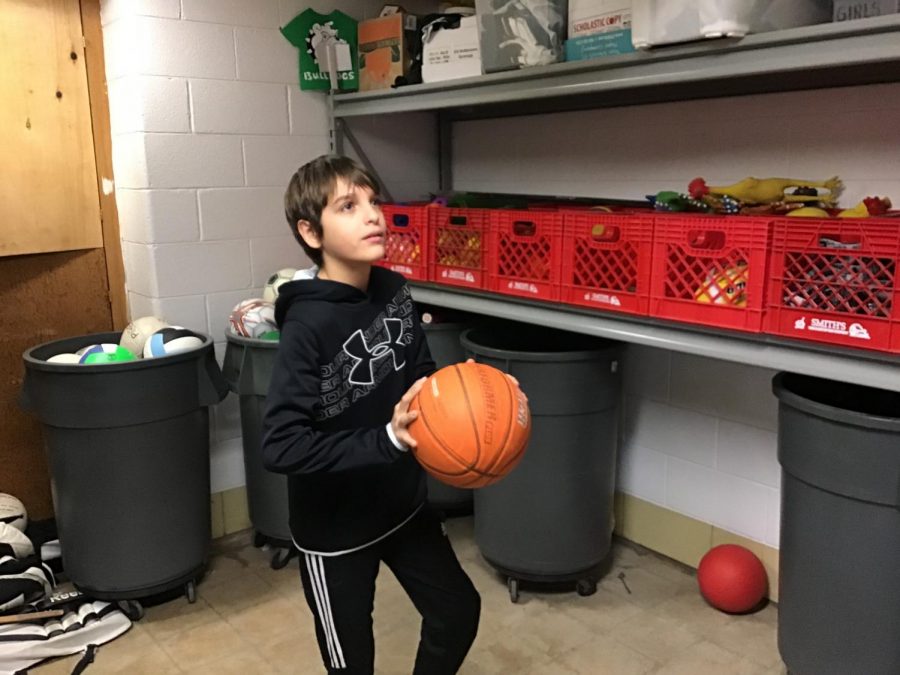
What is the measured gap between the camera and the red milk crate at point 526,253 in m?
2.46

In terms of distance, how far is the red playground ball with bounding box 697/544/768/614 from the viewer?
8.63 feet

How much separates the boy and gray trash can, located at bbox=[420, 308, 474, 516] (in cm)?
123

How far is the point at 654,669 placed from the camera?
7.91 ft

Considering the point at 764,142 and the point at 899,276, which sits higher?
the point at 764,142

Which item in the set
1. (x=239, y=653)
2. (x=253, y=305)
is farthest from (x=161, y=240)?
(x=239, y=653)

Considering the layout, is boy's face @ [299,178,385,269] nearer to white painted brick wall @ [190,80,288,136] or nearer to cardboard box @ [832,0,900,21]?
cardboard box @ [832,0,900,21]

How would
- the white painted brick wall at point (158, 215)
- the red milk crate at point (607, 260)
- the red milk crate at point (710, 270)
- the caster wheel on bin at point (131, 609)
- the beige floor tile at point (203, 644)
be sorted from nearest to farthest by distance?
1. the red milk crate at point (710, 270)
2. the red milk crate at point (607, 260)
3. the beige floor tile at point (203, 644)
4. the caster wheel on bin at point (131, 609)
5. the white painted brick wall at point (158, 215)

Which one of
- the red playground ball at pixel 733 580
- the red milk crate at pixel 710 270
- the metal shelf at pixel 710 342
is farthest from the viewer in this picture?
the red playground ball at pixel 733 580

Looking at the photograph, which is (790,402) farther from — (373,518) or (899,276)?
(373,518)

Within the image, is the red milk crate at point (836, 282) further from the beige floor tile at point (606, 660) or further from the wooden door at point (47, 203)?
the wooden door at point (47, 203)

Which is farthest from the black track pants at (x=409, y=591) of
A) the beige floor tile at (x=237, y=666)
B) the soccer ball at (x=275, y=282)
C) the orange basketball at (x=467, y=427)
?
the soccer ball at (x=275, y=282)

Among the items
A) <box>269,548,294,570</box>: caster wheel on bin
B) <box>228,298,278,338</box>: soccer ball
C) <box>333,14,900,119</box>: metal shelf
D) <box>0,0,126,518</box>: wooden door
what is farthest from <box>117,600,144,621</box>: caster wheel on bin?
<box>333,14,900,119</box>: metal shelf

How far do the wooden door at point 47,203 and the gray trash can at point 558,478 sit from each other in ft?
5.09

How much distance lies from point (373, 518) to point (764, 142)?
1752 mm
